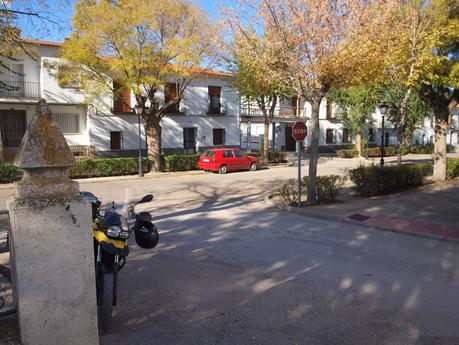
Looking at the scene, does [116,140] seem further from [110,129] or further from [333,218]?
[333,218]

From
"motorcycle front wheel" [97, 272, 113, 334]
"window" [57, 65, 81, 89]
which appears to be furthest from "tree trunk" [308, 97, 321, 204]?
"window" [57, 65, 81, 89]

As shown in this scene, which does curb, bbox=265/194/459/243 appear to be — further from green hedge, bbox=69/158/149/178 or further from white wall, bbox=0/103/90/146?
white wall, bbox=0/103/90/146

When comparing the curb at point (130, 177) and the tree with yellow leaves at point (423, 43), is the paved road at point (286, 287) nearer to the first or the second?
the tree with yellow leaves at point (423, 43)

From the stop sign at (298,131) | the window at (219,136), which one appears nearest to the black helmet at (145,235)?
the stop sign at (298,131)

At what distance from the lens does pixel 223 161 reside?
2306cm

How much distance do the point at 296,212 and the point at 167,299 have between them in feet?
22.3

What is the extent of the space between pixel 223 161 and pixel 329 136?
80.5 feet

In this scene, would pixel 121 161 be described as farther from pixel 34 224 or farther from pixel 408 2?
pixel 34 224

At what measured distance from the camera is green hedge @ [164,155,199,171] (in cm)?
2355

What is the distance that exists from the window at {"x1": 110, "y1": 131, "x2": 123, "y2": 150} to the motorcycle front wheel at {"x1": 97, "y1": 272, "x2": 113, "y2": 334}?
25504 mm

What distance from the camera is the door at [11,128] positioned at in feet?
81.8

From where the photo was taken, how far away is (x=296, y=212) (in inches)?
439

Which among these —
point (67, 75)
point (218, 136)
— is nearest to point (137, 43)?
point (67, 75)

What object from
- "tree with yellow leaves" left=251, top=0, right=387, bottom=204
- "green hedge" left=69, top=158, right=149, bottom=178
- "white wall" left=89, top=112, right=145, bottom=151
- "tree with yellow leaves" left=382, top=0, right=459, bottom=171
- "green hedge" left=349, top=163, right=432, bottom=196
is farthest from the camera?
"white wall" left=89, top=112, right=145, bottom=151
